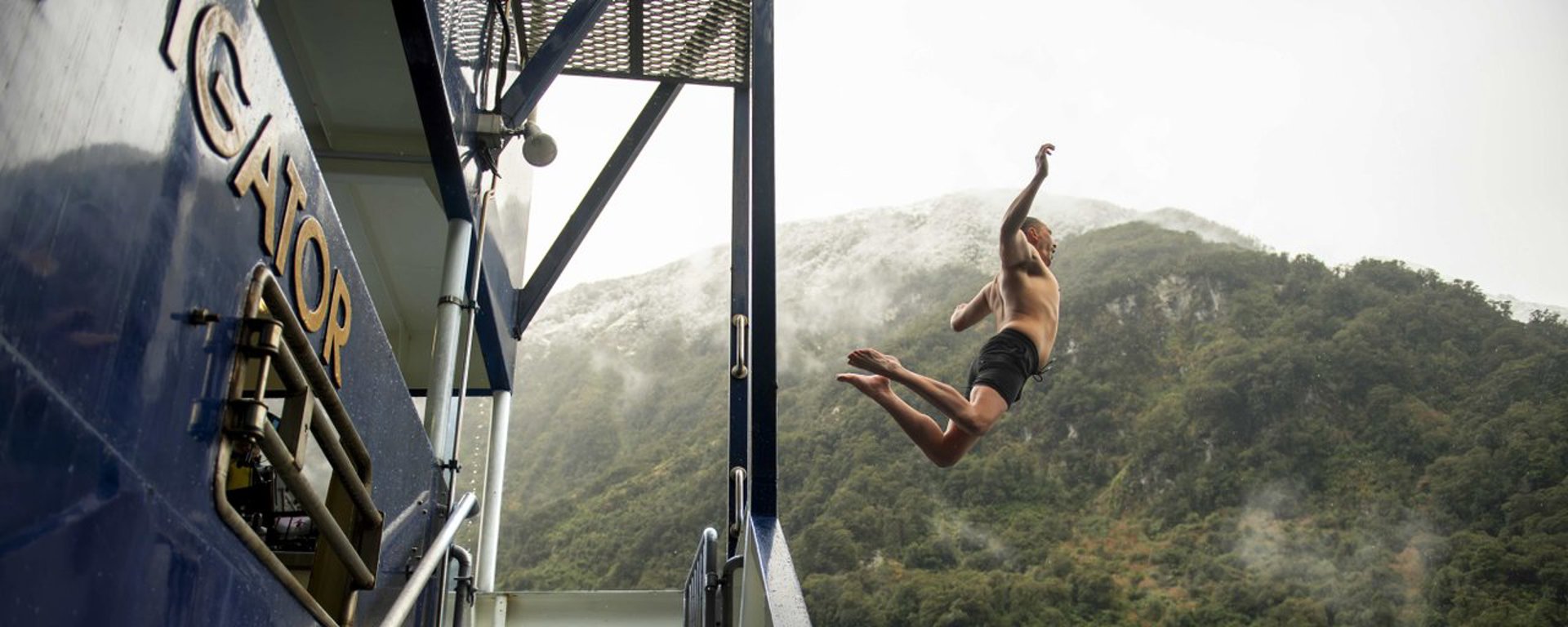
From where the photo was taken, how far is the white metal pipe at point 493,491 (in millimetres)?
6982

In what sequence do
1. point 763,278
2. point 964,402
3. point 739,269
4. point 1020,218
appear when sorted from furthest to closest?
point 1020,218 < point 964,402 < point 739,269 < point 763,278

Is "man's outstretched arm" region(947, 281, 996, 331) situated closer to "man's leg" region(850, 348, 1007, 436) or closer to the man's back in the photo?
the man's back

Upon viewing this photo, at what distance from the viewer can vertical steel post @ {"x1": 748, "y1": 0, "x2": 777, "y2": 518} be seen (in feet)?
13.7

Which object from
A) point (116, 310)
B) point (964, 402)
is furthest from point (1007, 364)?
point (116, 310)

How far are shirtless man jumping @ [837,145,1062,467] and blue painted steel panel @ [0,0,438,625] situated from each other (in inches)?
170

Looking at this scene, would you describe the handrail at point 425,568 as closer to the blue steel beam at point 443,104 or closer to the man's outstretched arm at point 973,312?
the blue steel beam at point 443,104

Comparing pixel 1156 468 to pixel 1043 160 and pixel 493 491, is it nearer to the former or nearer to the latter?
pixel 493 491

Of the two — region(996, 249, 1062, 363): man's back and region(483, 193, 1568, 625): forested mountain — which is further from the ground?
region(483, 193, 1568, 625): forested mountain

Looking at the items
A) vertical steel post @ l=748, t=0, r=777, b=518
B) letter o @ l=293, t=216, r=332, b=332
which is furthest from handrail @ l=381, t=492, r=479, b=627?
vertical steel post @ l=748, t=0, r=777, b=518

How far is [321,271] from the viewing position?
220cm

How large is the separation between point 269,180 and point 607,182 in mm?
5075

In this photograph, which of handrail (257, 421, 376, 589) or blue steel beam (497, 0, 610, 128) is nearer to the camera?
handrail (257, 421, 376, 589)

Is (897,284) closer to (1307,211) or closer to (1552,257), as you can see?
(1307,211)

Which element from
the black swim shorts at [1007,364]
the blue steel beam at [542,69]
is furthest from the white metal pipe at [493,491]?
the black swim shorts at [1007,364]
